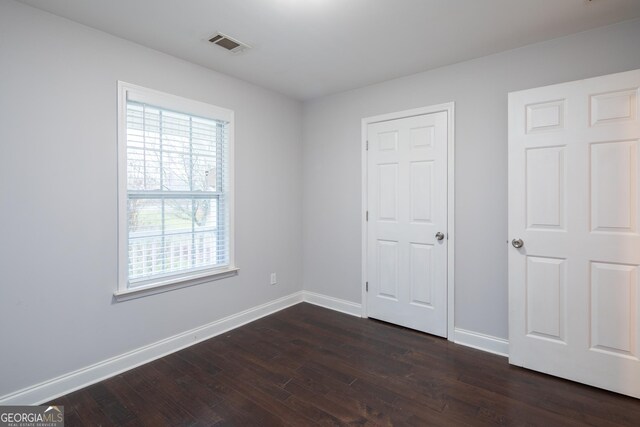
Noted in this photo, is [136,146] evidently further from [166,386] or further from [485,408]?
[485,408]

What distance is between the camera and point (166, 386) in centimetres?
223

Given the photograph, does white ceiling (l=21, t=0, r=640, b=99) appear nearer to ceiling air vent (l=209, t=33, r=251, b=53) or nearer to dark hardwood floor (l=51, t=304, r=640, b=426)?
ceiling air vent (l=209, t=33, r=251, b=53)

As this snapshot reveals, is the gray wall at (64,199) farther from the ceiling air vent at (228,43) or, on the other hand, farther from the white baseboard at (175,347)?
the ceiling air vent at (228,43)

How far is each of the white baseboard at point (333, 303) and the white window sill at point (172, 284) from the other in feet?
3.71

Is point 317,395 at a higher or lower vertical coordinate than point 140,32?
lower

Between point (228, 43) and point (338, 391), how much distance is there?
2707mm

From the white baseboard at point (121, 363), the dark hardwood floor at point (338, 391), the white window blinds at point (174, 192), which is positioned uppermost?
the white window blinds at point (174, 192)

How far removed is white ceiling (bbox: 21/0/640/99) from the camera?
6.59 feet

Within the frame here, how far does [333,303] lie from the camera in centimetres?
378

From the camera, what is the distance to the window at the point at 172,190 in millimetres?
2479

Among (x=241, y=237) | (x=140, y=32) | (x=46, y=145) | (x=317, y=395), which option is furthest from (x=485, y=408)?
(x=140, y=32)

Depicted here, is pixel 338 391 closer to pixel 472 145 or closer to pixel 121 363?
pixel 121 363

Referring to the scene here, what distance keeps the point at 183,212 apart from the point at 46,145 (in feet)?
3.45

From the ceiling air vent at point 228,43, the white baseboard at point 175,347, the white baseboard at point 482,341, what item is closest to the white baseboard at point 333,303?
the white baseboard at point 175,347
